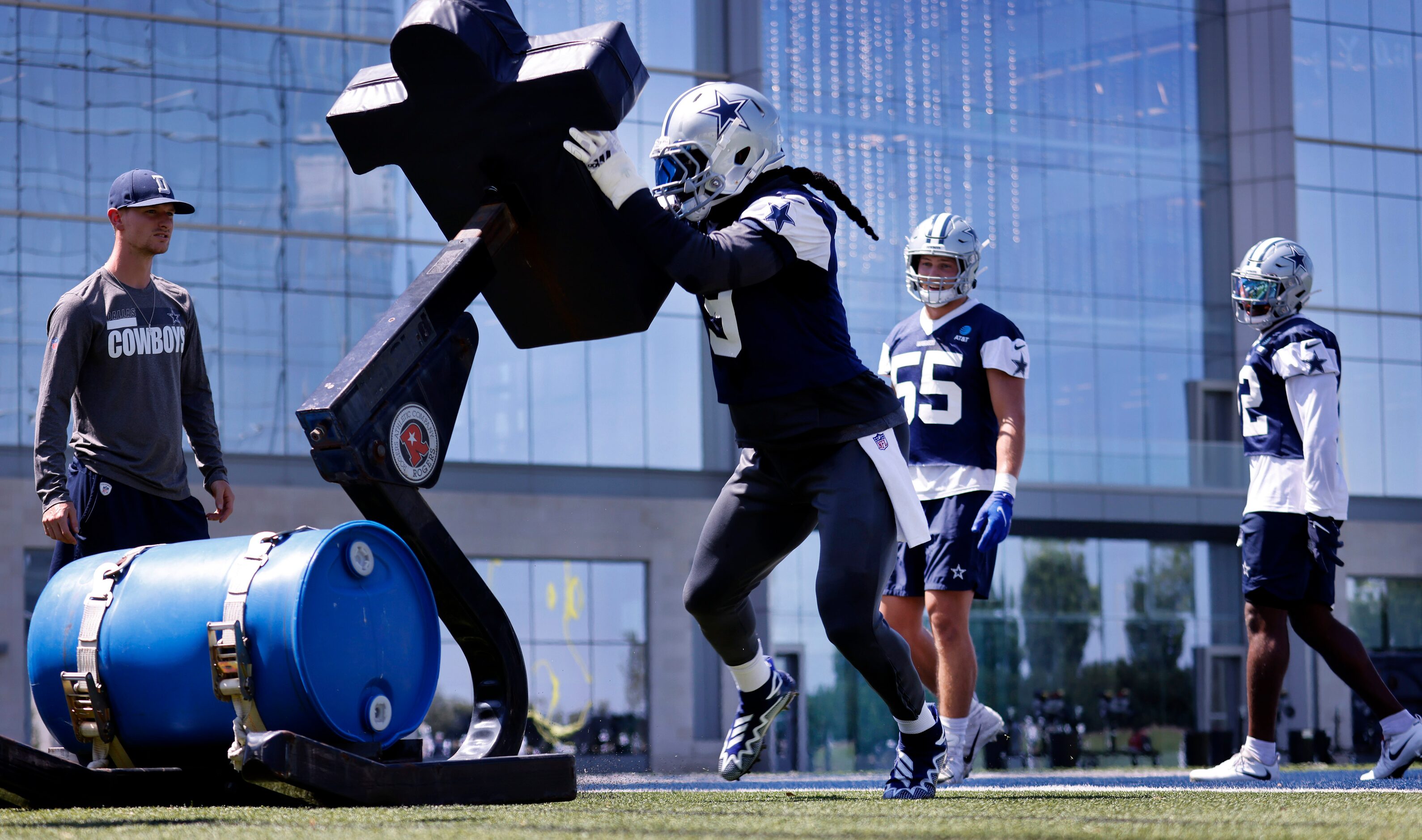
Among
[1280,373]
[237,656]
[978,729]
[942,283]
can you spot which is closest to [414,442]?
[237,656]

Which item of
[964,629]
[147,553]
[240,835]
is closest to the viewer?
[240,835]

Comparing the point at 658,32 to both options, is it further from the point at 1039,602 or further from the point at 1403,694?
the point at 1403,694

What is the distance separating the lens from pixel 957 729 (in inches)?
271

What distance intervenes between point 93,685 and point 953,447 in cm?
370

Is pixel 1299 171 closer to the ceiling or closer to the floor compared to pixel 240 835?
closer to the ceiling

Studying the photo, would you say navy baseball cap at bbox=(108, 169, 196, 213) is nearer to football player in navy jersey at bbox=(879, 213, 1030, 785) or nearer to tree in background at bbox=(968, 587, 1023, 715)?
football player in navy jersey at bbox=(879, 213, 1030, 785)

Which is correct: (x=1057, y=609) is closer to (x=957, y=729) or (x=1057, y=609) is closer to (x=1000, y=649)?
(x=1000, y=649)

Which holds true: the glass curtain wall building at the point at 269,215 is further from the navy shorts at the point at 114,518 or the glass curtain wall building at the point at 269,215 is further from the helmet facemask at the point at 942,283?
the navy shorts at the point at 114,518

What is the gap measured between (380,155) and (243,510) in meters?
21.9

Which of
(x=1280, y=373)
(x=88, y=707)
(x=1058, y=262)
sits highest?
(x=1058, y=262)

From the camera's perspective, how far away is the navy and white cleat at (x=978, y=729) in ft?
22.9

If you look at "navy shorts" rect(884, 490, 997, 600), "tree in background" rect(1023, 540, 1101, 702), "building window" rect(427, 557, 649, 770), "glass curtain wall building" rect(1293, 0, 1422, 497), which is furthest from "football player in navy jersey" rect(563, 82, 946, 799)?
"glass curtain wall building" rect(1293, 0, 1422, 497)

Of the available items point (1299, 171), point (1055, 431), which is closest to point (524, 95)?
point (1055, 431)

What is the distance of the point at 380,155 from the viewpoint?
513 centimetres
